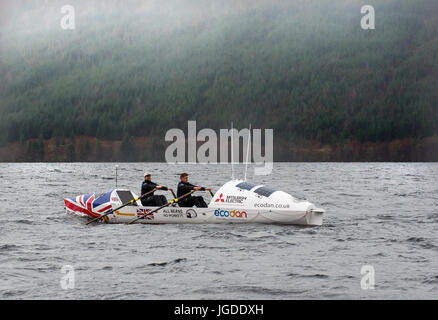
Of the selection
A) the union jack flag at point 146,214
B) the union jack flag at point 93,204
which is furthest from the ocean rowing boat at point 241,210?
the union jack flag at point 93,204

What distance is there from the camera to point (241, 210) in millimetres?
23891

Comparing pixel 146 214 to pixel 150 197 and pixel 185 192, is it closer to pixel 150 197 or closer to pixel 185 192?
pixel 150 197

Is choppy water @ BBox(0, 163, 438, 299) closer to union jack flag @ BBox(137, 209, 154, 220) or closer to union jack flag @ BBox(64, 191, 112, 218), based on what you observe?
union jack flag @ BBox(64, 191, 112, 218)

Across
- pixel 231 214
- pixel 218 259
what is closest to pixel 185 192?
pixel 231 214

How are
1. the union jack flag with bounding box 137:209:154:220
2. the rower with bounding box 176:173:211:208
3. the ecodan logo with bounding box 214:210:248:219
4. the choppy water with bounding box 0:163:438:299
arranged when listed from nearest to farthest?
the choppy water with bounding box 0:163:438:299, the ecodan logo with bounding box 214:210:248:219, the rower with bounding box 176:173:211:208, the union jack flag with bounding box 137:209:154:220

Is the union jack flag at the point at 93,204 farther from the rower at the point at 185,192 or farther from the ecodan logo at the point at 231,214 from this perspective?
the ecodan logo at the point at 231,214

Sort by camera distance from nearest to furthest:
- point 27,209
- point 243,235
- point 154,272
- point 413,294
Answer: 1. point 413,294
2. point 154,272
3. point 243,235
4. point 27,209

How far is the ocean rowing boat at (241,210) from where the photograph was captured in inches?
931

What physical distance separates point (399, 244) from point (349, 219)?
24.1ft

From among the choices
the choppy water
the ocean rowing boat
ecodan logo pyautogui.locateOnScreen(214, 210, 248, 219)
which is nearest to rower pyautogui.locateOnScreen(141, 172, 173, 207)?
the ocean rowing boat

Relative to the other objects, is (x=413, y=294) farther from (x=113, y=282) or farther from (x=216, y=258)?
(x=113, y=282)

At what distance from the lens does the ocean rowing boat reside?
23656 millimetres

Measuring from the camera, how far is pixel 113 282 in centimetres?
1481
